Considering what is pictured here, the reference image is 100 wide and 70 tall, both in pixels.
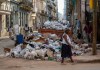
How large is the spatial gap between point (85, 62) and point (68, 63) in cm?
76

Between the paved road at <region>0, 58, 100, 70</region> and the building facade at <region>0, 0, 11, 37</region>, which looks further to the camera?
the building facade at <region>0, 0, 11, 37</region>

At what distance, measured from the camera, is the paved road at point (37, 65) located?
13.8 metres

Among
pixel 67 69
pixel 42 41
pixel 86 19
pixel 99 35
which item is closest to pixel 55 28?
pixel 86 19

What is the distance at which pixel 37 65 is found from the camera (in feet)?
49.0

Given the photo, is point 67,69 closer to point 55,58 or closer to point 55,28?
point 55,58

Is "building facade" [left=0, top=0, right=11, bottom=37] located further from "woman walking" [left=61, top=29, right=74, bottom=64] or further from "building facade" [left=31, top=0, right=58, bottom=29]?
"woman walking" [left=61, top=29, right=74, bottom=64]

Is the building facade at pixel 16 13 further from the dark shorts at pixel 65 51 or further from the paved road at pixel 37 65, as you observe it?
the dark shorts at pixel 65 51

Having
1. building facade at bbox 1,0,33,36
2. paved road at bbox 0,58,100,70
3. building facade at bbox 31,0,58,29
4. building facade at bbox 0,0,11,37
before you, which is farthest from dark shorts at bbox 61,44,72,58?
building facade at bbox 31,0,58,29

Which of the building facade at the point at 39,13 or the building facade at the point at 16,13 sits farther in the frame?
the building facade at the point at 39,13

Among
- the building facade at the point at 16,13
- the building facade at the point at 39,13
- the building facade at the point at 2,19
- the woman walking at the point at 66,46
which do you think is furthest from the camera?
the building facade at the point at 39,13

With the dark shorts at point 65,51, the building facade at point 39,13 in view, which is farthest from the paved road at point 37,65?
the building facade at point 39,13

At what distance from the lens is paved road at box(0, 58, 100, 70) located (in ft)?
45.3

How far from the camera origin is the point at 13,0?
5459 centimetres

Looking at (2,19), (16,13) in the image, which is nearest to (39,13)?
(16,13)
